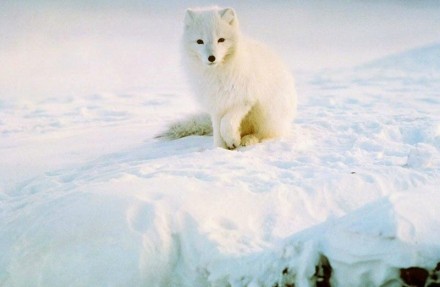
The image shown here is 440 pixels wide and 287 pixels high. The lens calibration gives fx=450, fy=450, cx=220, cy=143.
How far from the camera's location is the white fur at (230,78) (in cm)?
391

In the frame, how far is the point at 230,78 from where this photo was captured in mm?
4027

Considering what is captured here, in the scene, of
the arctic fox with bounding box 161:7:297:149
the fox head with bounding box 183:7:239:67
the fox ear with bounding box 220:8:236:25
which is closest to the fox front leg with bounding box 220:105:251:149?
the arctic fox with bounding box 161:7:297:149

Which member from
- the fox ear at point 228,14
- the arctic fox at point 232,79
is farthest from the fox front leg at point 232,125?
the fox ear at point 228,14

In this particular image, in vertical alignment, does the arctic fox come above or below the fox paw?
above

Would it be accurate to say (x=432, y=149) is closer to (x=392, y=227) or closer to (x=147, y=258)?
(x=392, y=227)

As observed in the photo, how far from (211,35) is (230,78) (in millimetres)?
426

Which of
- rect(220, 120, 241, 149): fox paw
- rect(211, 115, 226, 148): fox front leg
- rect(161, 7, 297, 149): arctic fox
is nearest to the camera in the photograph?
rect(161, 7, 297, 149): arctic fox

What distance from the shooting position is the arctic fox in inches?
154

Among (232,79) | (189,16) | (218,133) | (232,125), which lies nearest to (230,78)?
(232,79)

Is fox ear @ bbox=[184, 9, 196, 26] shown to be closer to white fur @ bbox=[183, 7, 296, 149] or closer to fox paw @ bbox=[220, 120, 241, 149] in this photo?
white fur @ bbox=[183, 7, 296, 149]

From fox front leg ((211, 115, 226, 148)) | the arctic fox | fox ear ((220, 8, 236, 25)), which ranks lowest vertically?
fox front leg ((211, 115, 226, 148))

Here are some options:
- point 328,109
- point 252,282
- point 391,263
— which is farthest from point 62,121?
point 391,263

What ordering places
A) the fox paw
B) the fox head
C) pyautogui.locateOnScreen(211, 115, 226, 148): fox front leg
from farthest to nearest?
pyautogui.locateOnScreen(211, 115, 226, 148): fox front leg < the fox paw < the fox head

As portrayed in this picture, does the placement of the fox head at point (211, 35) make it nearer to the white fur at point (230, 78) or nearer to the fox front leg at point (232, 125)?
the white fur at point (230, 78)
